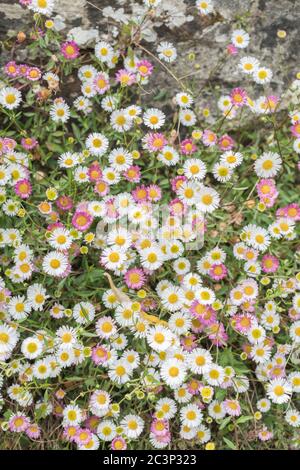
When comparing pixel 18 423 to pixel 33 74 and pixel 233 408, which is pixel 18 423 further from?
pixel 33 74

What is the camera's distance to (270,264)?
3.11 meters

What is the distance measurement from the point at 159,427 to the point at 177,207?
43.5 inches

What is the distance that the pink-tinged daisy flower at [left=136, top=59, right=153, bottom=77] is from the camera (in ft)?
10.4

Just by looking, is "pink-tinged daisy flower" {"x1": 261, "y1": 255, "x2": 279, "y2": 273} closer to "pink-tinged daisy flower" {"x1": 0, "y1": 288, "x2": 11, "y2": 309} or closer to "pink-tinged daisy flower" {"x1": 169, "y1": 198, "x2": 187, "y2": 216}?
"pink-tinged daisy flower" {"x1": 169, "y1": 198, "x2": 187, "y2": 216}

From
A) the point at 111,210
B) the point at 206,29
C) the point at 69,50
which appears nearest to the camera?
the point at 111,210

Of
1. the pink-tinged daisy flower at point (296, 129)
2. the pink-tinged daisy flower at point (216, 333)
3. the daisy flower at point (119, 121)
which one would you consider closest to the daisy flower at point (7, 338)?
the pink-tinged daisy flower at point (216, 333)

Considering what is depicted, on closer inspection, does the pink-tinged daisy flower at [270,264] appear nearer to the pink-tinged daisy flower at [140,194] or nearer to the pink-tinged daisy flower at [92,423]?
the pink-tinged daisy flower at [140,194]

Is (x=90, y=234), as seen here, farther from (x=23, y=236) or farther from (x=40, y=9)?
(x=40, y=9)

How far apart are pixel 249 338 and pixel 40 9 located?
1986 millimetres

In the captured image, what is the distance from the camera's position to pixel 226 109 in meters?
3.30

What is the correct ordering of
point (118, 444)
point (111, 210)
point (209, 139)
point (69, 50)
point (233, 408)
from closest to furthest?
point (118, 444) → point (233, 408) → point (111, 210) → point (69, 50) → point (209, 139)

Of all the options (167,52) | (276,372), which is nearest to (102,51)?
(167,52)

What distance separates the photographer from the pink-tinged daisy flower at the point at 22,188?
3.01m
